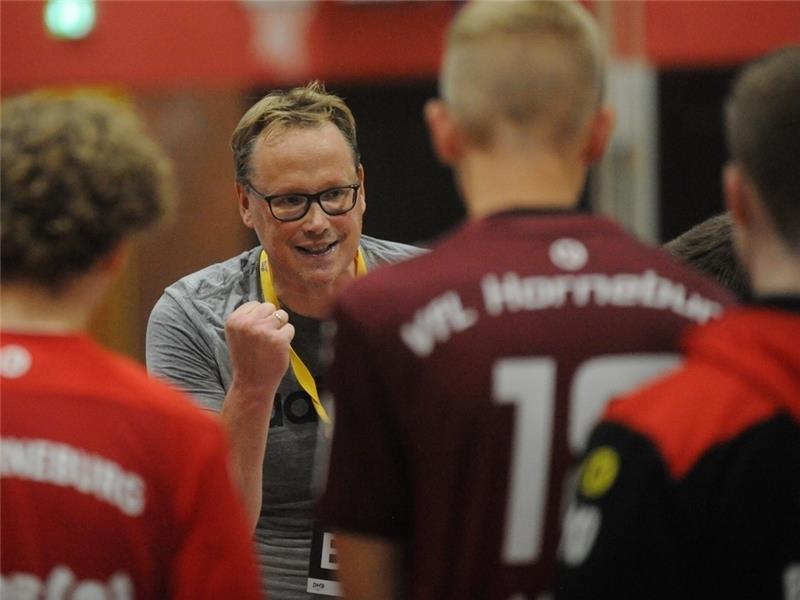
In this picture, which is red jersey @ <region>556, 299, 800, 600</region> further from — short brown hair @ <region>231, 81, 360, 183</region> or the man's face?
short brown hair @ <region>231, 81, 360, 183</region>

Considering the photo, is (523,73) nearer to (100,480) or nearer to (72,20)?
(100,480)

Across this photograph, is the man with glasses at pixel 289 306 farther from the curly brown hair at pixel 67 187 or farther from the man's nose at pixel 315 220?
the curly brown hair at pixel 67 187

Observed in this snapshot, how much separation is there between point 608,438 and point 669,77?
562 cm

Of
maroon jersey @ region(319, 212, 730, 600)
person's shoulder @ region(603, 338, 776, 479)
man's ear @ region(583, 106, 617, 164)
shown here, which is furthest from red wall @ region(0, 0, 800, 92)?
person's shoulder @ region(603, 338, 776, 479)

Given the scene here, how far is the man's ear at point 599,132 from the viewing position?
5.68 ft

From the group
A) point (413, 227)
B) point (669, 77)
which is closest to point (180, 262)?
point (413, 227)

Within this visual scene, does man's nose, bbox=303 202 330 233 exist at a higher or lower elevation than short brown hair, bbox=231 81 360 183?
lower

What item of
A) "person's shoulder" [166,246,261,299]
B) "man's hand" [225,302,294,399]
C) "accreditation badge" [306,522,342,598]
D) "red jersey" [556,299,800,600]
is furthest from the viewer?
"person's shoulder" [166,246,261,299]

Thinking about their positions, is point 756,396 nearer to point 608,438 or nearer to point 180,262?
point 608,438

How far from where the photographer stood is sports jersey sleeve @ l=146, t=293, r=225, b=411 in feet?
8.99

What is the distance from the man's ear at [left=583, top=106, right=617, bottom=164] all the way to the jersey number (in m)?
0.28

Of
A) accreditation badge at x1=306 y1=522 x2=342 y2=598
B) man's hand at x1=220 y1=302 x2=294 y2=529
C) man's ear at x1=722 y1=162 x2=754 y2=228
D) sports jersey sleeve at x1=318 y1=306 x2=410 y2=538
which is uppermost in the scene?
man's ear at x1=722 y1=162 x2=754 y2=228

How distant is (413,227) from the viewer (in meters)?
6.82

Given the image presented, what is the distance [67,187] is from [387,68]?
5293 mm
